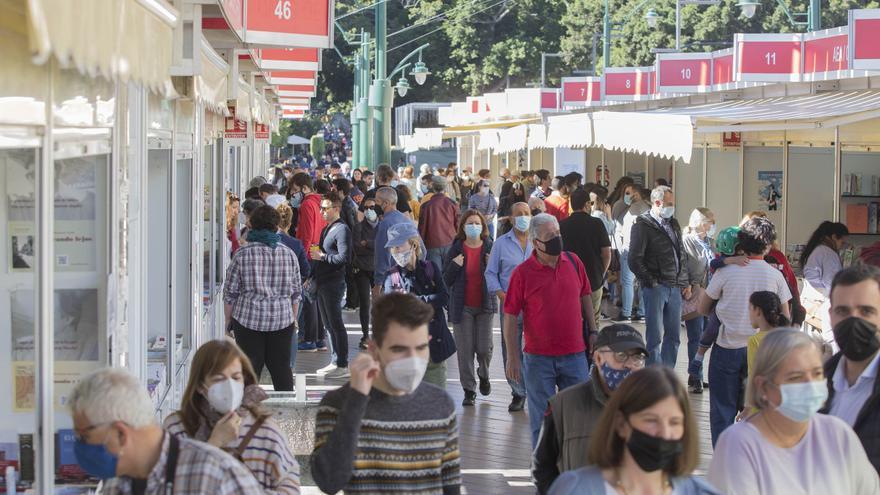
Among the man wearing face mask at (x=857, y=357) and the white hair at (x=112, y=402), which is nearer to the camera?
the white hair at (x=112, y=402)

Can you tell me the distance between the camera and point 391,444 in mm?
4227

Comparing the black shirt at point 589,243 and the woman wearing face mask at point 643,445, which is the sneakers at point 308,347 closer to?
the black shirt at point 589,243

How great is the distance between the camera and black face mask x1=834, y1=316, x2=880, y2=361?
195 inches

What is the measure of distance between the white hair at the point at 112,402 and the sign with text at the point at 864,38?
43.7 feet

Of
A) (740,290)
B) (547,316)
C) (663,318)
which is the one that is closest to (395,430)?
(547,316)

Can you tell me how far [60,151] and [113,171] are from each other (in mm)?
1111

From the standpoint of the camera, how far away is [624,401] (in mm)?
3812

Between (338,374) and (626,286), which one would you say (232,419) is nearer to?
(338,374)

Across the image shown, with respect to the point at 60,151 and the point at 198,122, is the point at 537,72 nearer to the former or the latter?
the point at 198,122

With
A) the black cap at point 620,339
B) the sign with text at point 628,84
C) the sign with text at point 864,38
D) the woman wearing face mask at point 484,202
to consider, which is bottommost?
the black cap at point 620,339

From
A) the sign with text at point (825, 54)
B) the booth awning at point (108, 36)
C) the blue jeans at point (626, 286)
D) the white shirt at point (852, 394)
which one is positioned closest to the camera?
the booth awning at point (108, 36)

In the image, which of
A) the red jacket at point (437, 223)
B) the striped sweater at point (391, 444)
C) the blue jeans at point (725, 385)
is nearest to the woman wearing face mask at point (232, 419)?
the striped sweater at point (391, 444)

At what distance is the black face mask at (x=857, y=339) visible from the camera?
195 inches

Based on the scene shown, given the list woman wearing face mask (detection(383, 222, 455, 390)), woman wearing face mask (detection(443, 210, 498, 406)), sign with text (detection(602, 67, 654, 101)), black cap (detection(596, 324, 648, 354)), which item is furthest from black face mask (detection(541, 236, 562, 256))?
sign with text (detection(602, 67, 654, 101))
